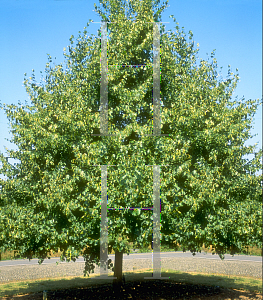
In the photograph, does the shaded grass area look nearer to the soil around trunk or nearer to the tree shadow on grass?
the tree shadow on grass

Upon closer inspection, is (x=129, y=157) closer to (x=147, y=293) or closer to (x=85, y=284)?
(x=147, y=293)

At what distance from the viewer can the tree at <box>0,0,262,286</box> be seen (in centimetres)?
1084

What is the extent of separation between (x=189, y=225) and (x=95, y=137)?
4959 mm

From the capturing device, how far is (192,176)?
36.5 feet

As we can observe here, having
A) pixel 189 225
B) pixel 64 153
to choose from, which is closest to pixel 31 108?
pixel 64 153

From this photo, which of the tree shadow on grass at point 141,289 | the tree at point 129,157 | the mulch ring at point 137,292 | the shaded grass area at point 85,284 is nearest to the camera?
the tree at point 129,157

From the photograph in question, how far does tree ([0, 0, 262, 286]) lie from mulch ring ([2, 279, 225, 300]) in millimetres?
3733

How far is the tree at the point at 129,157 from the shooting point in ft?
35.6

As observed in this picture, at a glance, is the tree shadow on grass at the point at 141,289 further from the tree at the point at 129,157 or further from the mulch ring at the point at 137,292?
the tree at the point at 129,157

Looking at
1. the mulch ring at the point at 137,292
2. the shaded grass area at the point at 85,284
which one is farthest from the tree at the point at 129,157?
the shaded grass area at the point at 85,284

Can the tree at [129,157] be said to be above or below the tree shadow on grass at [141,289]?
above

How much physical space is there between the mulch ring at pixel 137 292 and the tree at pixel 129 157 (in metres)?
3.73

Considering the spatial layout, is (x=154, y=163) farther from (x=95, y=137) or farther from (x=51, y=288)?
(x=51, y=288)

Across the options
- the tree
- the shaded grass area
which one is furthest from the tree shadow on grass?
the tree
